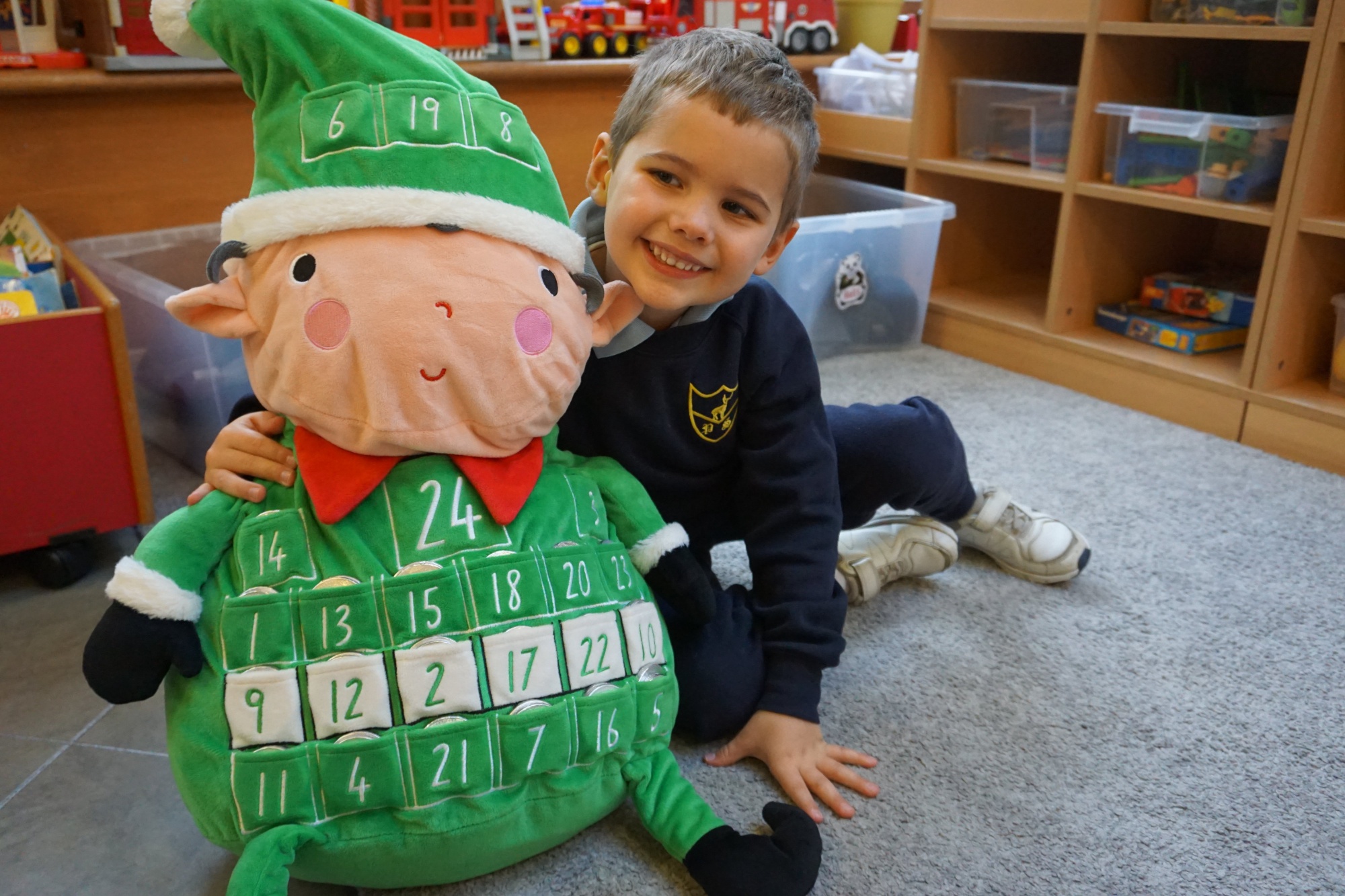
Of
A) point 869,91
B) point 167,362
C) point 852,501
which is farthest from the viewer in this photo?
point 869,91

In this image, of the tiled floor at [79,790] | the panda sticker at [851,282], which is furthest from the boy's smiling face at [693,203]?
the panda sticker at [851,282]

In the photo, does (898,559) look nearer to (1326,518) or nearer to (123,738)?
(1326,518)

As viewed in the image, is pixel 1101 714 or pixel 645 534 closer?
pixel 645 534

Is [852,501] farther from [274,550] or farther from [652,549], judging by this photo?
[274,550]

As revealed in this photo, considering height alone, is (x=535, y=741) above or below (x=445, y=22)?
below

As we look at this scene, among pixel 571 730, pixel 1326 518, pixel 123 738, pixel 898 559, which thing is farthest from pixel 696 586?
pixel 1326 518

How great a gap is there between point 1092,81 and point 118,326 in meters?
1.41

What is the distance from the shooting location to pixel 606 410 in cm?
87

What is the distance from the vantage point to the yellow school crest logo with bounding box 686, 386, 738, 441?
2.85 feet

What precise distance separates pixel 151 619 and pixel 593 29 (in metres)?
1.60

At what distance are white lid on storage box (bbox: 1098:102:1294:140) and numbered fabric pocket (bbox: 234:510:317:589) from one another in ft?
4.57

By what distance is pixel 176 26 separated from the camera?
658mm

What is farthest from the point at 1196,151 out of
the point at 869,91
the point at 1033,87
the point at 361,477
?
the point at 361,477

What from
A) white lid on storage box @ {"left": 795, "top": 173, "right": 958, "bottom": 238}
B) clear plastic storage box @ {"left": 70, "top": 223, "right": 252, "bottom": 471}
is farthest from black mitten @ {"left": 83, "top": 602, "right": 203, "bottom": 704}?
white lid on storage box @ {"left": 795, "top": 173, "right": 958, "bottom": 238}
